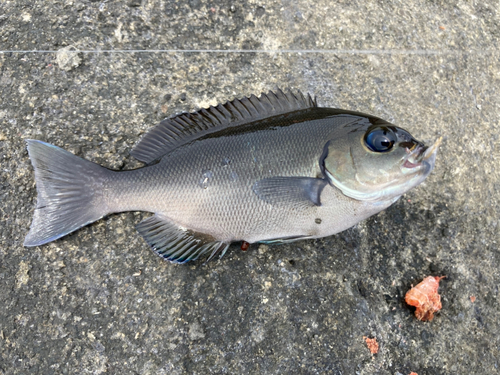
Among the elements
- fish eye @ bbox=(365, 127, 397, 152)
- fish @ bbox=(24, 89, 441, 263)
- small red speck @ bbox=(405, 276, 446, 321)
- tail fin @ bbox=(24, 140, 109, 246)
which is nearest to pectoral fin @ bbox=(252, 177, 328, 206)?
fish @ bbox=(24, 89, 441, 263)

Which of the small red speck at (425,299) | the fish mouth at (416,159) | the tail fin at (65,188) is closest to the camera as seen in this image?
the fish mouth at (416,159)

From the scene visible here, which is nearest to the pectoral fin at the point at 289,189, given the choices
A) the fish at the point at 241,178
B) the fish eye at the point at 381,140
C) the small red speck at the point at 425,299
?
the fish at the point at 241,178

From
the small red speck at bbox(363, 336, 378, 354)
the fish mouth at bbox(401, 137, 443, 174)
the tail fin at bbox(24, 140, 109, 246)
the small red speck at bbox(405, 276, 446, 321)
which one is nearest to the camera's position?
the fish mouth at bbox(401, 137, 443, 174)

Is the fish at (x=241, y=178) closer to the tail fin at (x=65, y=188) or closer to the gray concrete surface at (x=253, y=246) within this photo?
the tail fin at (x=65, y=188)

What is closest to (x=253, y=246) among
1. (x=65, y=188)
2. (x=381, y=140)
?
(x=381, y=140)

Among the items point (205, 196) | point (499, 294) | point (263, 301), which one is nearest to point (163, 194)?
point (205, 196)

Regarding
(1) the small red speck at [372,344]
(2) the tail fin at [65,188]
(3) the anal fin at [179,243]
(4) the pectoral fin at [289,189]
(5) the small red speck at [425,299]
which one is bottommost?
(1) the small red speck at [372,344]

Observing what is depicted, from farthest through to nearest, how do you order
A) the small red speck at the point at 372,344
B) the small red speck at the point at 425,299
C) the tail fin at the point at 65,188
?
the small red speck at the point at 425,299 < the small red speck at the point at 372,344 < the tail fin at the point at 65,188

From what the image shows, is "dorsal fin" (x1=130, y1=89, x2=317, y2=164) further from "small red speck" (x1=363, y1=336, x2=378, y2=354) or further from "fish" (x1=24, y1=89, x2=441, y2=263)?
"small red speck" (x1=363, y1=336, x2=378, y2=354)
